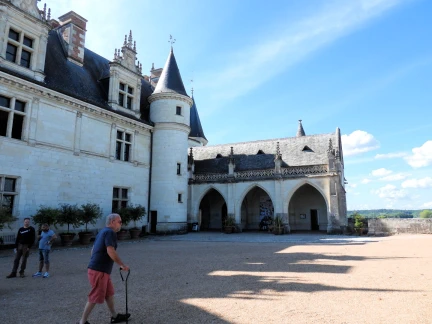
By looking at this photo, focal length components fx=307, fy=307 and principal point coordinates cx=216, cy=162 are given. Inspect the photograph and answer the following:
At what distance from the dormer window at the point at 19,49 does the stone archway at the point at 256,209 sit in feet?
57.5

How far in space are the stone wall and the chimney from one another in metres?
20.3

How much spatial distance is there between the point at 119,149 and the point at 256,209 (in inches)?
491

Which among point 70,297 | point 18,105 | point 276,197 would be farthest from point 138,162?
point 70,297

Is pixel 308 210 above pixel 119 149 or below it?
below

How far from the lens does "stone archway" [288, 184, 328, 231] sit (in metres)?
23.2

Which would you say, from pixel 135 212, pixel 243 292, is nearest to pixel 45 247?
pixel 243 292

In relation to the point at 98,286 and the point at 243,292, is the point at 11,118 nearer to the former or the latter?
the point at 98,286

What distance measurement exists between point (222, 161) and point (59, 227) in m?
13.6

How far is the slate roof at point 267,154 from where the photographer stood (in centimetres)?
2184

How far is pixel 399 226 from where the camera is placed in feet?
63.1

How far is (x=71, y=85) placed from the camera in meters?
15.6

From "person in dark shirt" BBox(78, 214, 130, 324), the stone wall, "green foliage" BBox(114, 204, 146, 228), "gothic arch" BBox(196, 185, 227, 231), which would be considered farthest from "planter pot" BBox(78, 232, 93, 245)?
the stone wall

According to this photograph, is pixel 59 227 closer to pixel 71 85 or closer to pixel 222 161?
pixel 71 85

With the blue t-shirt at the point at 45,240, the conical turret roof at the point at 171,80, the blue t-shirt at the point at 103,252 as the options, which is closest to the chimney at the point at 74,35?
the conical turret roof at the point at 171,80
